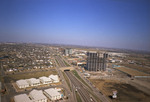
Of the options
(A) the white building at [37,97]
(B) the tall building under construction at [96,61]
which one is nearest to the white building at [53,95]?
(A) the white building at [37,97]

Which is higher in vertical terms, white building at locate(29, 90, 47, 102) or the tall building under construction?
the tall building under construction

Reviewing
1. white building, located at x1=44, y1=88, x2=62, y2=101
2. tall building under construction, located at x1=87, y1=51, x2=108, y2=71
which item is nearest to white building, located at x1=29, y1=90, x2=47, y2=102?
white building, located at x1=44, y1=88, x2=62, y2=101

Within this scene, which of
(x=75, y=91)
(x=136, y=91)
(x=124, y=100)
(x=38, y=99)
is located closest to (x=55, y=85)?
(x=75, y=91)

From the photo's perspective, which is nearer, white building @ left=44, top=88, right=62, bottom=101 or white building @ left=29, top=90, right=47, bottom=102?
white building @ left=29, top=90, right=47, bottom=102

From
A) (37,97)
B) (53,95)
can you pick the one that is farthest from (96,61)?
(37,97)

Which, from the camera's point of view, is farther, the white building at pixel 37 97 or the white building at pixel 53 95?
the white building at pixel 53 95

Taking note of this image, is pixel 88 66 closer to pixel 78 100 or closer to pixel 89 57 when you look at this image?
pixel 89 57

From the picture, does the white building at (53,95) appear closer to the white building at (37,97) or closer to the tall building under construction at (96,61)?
the white building at (37,97)

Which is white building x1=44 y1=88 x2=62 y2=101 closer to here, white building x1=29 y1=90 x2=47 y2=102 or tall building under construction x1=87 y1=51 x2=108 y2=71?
white building x1=29 y1=90 x2=47 y2=102
